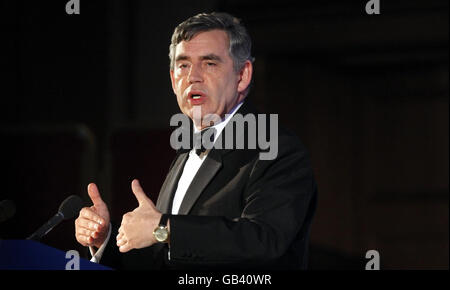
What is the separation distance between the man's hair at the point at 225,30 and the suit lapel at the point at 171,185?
303 millimetres

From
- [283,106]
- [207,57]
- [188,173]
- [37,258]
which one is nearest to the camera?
[37,258]

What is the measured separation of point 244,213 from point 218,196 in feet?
0.28

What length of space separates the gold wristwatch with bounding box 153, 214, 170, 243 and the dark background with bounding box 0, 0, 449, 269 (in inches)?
90.7

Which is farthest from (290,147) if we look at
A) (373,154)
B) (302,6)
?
(373,154)

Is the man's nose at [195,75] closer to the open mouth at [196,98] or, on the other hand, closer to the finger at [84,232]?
the open mouth at [196,98]

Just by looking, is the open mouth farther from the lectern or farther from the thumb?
the lectern

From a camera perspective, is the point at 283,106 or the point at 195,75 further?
the point at 283,106

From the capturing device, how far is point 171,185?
2.11m

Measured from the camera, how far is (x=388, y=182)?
6387mm

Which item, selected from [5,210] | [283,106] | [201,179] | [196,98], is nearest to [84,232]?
[5,210]

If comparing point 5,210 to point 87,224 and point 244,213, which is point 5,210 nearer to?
point 87,224
